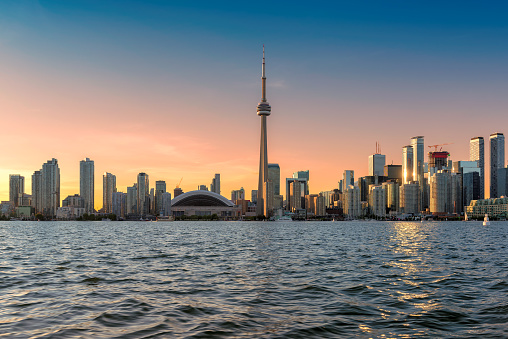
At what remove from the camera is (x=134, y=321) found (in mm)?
19281

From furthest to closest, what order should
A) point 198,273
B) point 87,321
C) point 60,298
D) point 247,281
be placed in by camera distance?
1. point 198,273
2. point 247,281
3. point 60,298
4. point 87,321

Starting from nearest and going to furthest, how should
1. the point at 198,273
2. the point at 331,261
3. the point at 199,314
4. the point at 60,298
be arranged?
the point at 199,314, the point at 60,298, the point at 198,273, the point at 331,261

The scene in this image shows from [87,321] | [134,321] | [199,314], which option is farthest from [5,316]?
[199,314]

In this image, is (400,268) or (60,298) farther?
(400,268)

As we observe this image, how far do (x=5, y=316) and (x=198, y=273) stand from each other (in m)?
16.2

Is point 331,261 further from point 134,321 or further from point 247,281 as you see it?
point 134,321

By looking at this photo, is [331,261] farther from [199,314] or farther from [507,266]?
[199,314]

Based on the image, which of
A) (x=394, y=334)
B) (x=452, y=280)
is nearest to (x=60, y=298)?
(x=394, y=334)

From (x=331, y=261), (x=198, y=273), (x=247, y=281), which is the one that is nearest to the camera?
(x=247, y=281)

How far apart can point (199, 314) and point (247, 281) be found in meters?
9.89

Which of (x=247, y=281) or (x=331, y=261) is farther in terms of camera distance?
(x=331, y=261)

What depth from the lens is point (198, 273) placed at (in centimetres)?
3478

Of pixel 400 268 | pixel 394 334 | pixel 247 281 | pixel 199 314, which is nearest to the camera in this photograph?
pixel 394 334

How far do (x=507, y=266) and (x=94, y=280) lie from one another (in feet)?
112
